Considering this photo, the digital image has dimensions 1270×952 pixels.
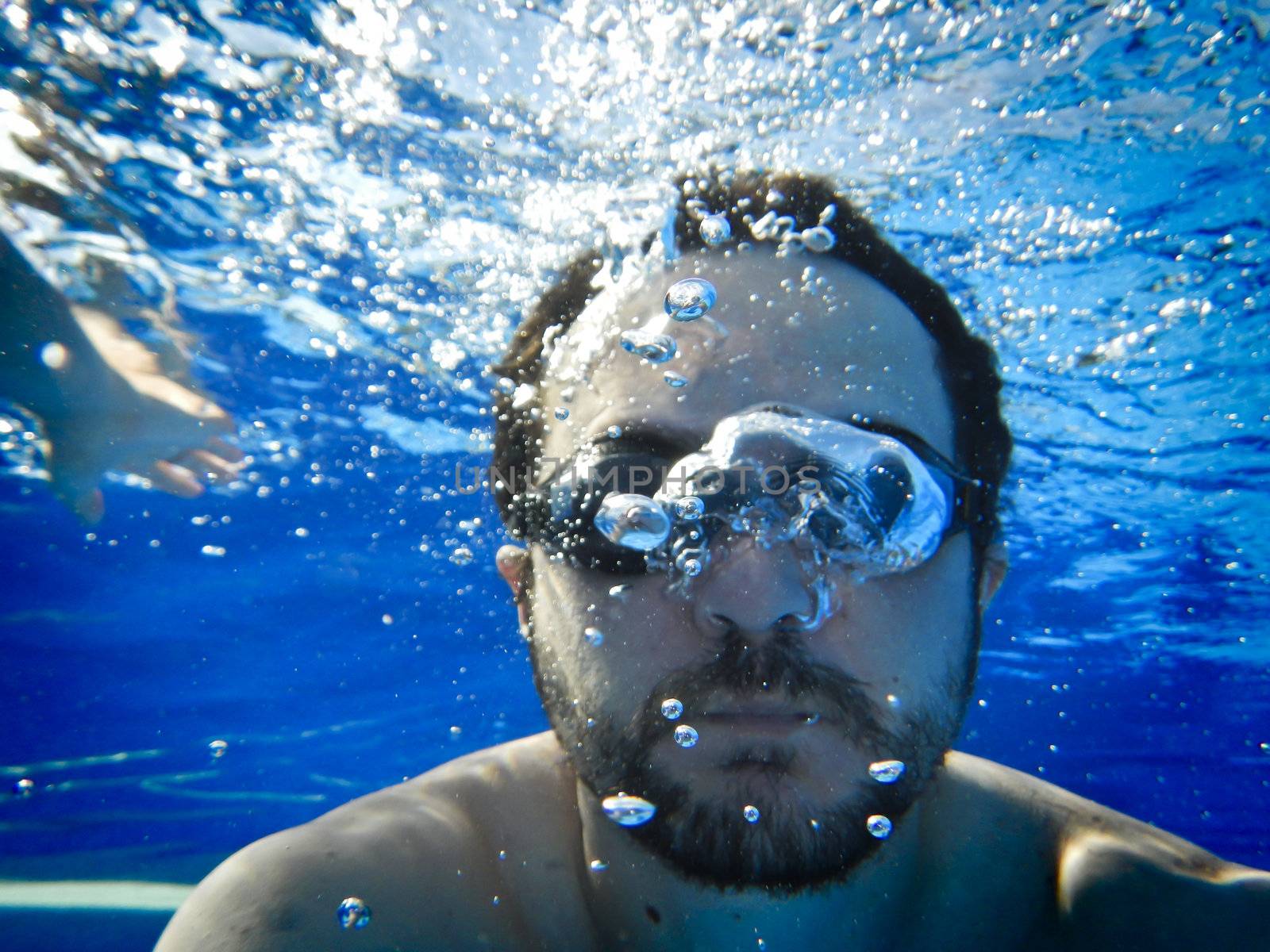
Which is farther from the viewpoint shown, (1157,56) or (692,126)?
(692,126)

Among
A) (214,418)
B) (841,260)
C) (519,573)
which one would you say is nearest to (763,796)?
(519,573)

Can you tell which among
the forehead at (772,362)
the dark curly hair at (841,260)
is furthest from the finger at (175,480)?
the forehead at (772,362)

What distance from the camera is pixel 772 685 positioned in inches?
110

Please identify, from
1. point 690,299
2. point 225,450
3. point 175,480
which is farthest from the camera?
point 175,480

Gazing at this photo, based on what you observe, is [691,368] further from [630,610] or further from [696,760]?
[696,760]

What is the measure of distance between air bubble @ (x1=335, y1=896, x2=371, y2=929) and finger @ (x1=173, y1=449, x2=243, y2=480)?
8.89 m

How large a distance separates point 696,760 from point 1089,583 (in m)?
13.5

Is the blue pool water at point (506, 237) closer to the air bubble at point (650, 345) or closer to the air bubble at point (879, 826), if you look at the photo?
the air bubble at point (650, 345)

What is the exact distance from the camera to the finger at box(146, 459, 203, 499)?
10.0m

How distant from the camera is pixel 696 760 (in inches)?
112

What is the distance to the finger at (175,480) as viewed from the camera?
10.0 metres

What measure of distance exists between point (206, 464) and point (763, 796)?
10349 millimetres

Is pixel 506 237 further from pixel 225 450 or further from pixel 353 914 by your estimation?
pixel 225 450

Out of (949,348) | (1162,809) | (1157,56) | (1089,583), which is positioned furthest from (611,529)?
(1162,809)
